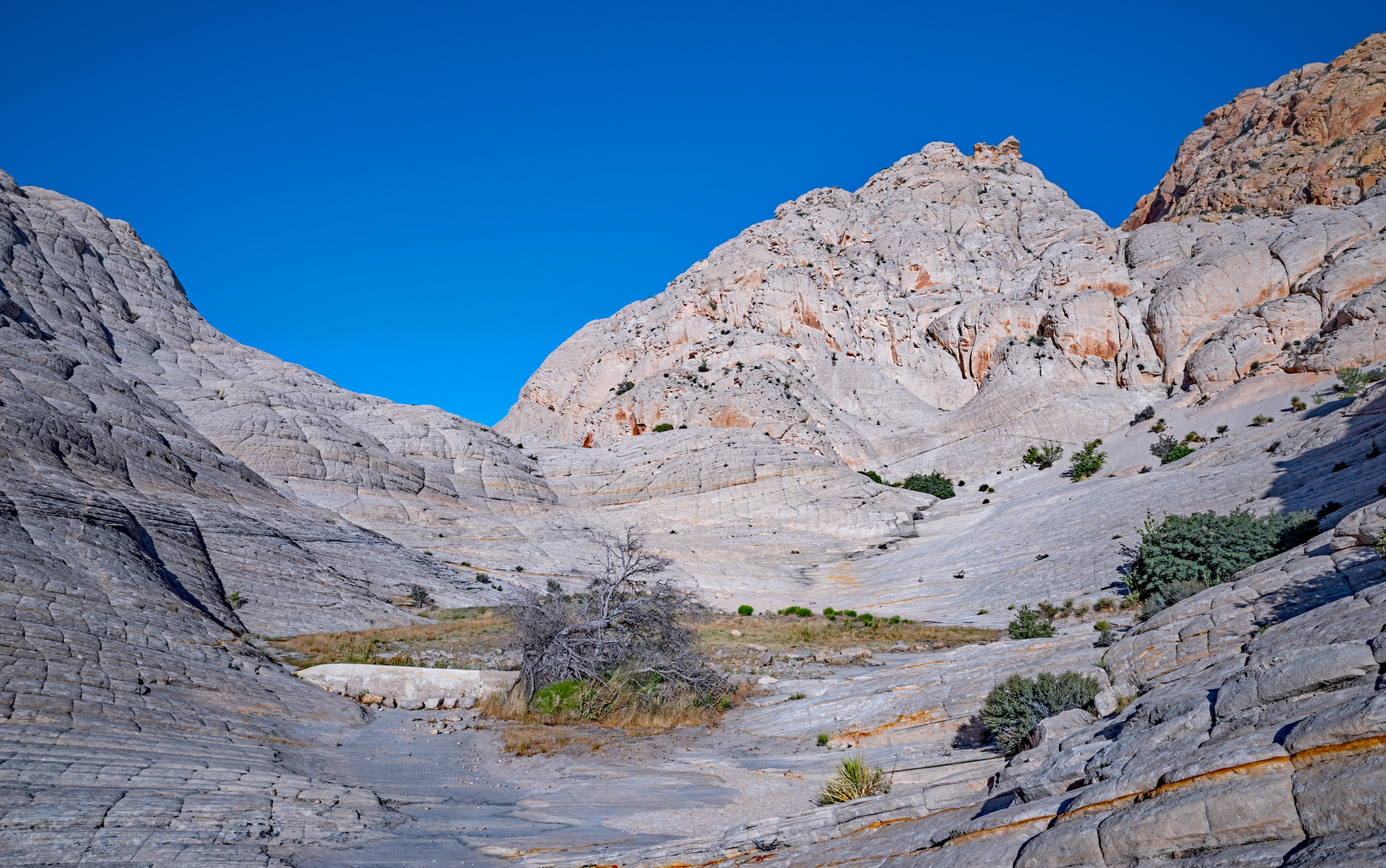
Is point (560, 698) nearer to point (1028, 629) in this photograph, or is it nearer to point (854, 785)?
point (854, 785)

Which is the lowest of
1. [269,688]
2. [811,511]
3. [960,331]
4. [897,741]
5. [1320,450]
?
[897,741]

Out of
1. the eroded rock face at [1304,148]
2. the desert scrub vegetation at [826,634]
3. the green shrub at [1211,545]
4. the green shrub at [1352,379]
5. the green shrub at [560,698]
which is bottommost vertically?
the green shrub at [560,698]

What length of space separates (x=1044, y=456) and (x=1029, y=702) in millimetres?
60386

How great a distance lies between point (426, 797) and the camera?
36.2 feet

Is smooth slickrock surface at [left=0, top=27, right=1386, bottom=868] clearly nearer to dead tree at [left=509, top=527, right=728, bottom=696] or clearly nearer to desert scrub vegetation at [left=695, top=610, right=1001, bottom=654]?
dead tree at [left=509, top=527, right=728, bottom=696]

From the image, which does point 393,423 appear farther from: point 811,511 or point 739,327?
point 739,327

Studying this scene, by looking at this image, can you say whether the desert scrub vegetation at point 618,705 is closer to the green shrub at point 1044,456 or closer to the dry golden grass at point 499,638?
the dry golden grass at point 499,638

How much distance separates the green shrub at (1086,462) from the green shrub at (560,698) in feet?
161

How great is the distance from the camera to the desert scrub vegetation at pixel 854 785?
9.38 meters

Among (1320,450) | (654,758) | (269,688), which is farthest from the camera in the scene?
(1320,450)

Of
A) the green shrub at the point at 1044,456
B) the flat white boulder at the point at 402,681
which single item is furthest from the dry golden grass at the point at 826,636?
the green shrub at the point at 1044,456

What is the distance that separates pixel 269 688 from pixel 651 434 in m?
56.8

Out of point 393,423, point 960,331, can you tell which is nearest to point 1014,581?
point 393,423

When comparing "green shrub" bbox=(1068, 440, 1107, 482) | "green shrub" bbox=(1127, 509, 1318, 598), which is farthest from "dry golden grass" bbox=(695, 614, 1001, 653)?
"green shrub" bbox=(1068, 440, 1107, 482)
